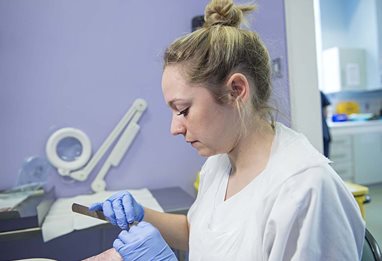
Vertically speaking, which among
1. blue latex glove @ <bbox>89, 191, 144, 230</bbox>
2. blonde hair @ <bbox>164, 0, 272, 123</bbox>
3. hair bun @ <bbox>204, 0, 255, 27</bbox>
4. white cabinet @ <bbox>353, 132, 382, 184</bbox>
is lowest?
white cabinet @ <bbox>353, 132, 382, 184</bbox>

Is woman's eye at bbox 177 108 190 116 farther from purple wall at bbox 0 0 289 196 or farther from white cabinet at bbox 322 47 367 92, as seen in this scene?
white cabinet at bbox 322 47 367 92

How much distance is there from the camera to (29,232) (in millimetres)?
1037

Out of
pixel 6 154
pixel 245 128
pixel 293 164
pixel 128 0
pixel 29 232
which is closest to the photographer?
pixel 293 164

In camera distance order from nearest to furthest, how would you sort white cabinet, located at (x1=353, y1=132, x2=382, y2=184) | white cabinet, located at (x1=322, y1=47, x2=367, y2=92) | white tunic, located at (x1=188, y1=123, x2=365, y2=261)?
1. white tunic, located at (x1=188, y1=123, x2=365, y2=261)
2. white cabinet, located at (x1=353, y1=132, x2=382, y2=184)
3. white cabinet, located at (x1=322, y1=47, x2=367, y2=92)

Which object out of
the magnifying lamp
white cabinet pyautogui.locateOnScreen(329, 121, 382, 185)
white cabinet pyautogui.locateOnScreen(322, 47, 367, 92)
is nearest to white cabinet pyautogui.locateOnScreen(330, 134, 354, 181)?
white cabinet pyautogui.locateOnScreen(329, 121, 382, 185)

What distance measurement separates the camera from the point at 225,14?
83cm

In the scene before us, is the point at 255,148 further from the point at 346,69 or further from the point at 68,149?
the point at 346,69

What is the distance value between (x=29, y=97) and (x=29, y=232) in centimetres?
71

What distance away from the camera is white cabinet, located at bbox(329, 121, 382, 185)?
3.49 metres

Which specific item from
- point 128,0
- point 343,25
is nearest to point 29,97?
point 128,0

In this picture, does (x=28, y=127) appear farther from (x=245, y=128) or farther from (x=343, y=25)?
(x=343, y=25)

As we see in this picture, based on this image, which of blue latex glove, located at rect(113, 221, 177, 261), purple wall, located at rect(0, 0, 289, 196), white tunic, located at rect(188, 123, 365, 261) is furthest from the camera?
purple wall, located at rect(0, 0, 289, 196)

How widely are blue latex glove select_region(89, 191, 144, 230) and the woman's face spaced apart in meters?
0.26

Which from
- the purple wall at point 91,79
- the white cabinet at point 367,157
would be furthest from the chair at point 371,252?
the white cabinet at point 367,157
